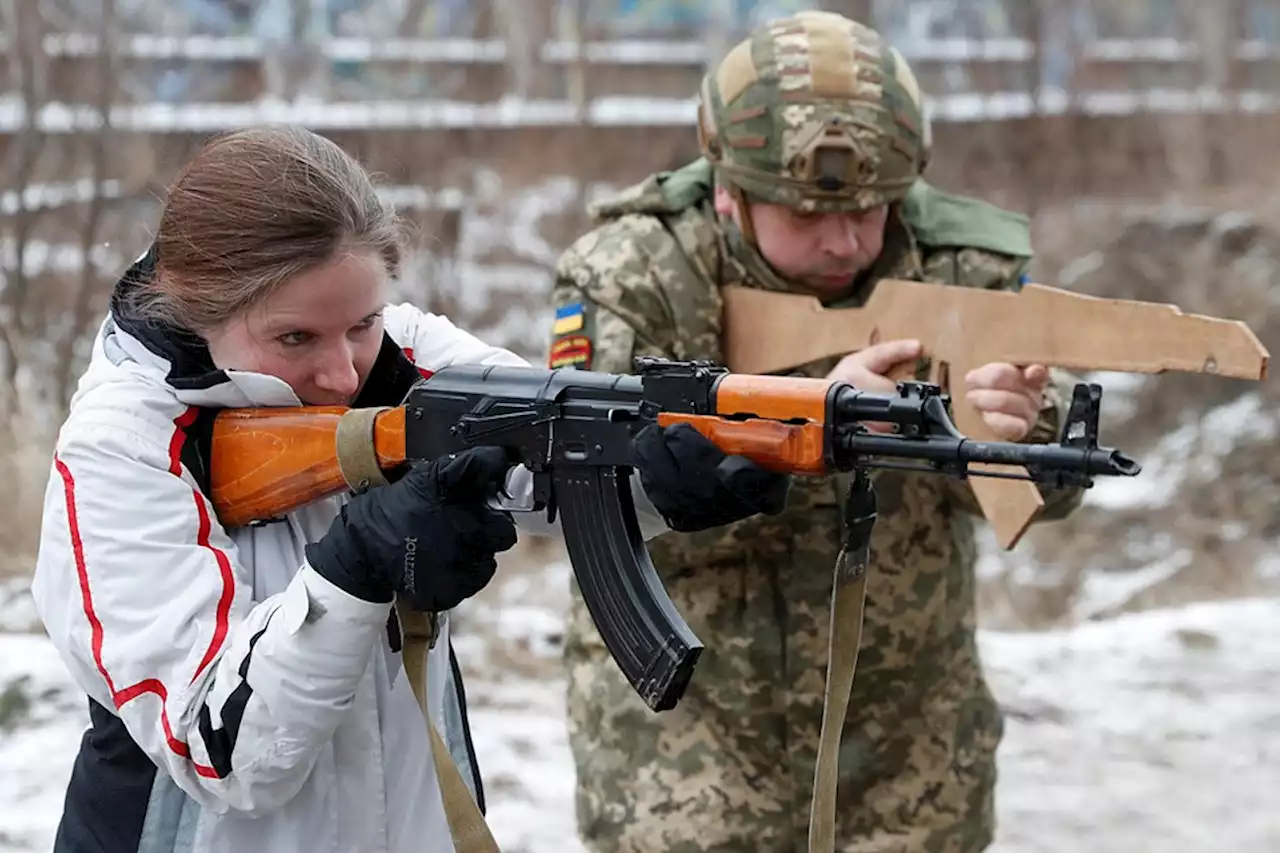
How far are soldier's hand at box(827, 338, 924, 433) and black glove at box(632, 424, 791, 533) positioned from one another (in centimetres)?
75

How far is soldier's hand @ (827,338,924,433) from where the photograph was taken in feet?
7.66

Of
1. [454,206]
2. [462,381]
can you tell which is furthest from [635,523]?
[454,206]

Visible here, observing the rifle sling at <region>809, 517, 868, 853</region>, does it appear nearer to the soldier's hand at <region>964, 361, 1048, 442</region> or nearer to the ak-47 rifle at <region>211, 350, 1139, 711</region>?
the ak-47 rifle at <region>211, 350, 1139, 711</region>

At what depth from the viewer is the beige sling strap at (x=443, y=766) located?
66.5 inches

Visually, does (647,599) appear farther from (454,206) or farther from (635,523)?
(454,206)

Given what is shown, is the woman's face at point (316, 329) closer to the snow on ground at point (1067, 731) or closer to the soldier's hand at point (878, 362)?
the soldier's hand at point (878, 362)

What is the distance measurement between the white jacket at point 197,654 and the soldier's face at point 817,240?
0.98 m

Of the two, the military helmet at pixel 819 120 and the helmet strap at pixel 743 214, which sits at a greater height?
the military helmet at pixel 819 120

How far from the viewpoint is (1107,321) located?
2.20 metres

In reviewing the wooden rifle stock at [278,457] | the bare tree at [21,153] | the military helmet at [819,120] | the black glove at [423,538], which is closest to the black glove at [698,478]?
the black glove at [423,538]

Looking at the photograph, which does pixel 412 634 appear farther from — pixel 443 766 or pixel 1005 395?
pixel 1005 395

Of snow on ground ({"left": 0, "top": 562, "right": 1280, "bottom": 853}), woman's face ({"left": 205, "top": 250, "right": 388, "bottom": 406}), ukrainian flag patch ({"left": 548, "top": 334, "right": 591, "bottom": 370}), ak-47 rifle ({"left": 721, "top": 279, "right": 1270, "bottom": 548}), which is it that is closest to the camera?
woman's face ({"left": 205, "top": 250, "right": 388, "bottom": 406})

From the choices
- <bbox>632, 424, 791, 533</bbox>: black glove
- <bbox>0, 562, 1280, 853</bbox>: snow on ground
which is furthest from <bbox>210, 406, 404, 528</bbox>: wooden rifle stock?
<bbox>0, 562, 1280, 853</bbox>: snow on ground

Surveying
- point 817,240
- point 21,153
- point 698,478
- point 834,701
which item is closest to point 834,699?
point 834,701
